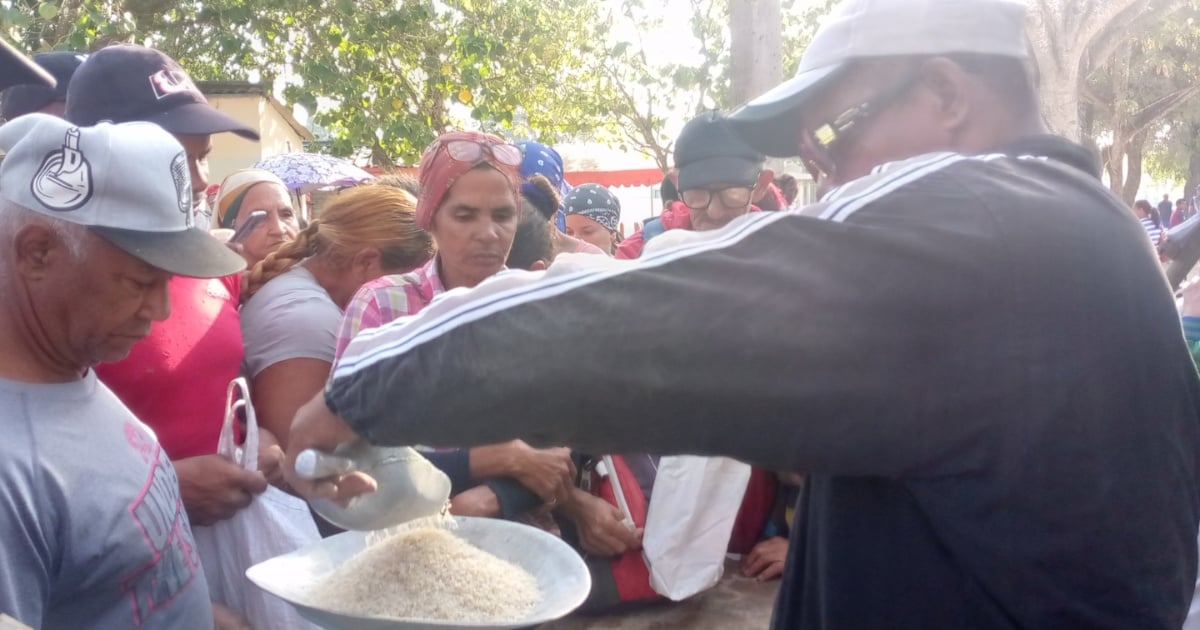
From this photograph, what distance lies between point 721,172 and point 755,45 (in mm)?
1629

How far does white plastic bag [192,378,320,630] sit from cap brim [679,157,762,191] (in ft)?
8.01

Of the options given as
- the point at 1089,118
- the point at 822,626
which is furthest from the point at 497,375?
the point at 1089,118

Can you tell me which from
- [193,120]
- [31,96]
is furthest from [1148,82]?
[31,96]

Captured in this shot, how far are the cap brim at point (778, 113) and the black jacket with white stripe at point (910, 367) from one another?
0.24 meters

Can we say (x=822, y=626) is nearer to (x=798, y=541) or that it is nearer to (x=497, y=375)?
(x=798, y=541)

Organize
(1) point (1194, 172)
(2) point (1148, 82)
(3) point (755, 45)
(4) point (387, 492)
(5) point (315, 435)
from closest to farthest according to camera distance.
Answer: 1. (5) point (315, 435)
2. (4) point (387, 492)
3. (3) point (755, 45)
4. (2) point (1148, 82)
5. (1) point (1194, 172)

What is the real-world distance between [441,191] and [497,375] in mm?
2100

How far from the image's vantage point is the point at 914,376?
102 centimetres

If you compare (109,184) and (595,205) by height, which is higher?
(109,184)

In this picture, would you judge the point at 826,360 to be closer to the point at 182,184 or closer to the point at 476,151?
the point at 182,184

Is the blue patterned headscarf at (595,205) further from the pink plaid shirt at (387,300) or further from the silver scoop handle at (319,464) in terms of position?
the silver scoop handle at (319,464)

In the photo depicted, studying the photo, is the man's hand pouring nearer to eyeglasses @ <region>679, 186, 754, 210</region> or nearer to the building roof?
eyeglasses @ <region>679, 186, 754, 210</region>

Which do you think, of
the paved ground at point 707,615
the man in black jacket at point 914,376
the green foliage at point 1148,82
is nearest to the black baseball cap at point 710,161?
the paved ground at point 707,615

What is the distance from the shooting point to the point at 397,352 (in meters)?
1.07
